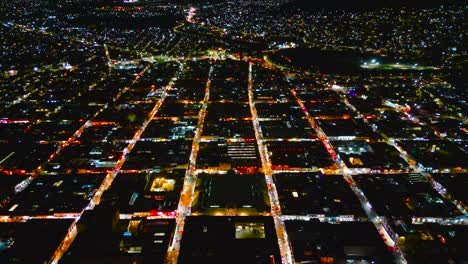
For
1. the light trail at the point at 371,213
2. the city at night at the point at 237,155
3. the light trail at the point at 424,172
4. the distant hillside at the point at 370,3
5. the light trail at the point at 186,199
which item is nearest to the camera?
the light trail at the point at 371,213

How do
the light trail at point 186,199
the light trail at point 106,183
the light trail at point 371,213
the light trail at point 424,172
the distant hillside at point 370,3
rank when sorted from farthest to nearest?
the distant hillside at point 370,3, the light trail at point 424,172, the light trail at point 106,183, the light trail at point 186,199, the light trail at point 371,213

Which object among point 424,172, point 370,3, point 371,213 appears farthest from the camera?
point 370,3

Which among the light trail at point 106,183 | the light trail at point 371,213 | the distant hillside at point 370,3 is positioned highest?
the distant hillside at point 370,3

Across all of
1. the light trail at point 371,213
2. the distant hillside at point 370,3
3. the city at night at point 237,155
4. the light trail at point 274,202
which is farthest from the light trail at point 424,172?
the distant hillside at point 370,3

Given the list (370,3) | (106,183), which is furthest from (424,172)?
(370,3)

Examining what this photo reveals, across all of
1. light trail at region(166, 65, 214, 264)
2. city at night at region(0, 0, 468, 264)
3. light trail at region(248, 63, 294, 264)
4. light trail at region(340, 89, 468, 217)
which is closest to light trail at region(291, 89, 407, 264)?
city at night at region(0, 0, 468, 264)

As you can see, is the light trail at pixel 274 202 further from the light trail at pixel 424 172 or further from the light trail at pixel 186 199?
the light trail at pixel 424 172

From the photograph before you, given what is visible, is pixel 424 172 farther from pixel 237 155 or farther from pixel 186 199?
pixel 186 199

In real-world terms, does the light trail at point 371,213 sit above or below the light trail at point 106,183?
above

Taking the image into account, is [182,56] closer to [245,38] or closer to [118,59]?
[118,59]
